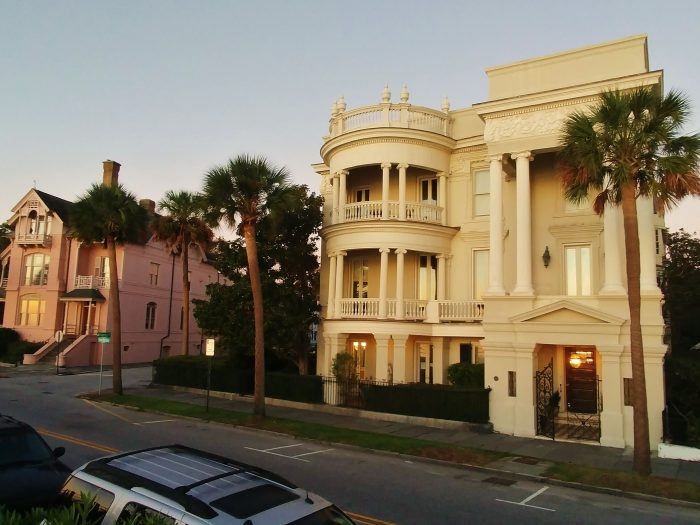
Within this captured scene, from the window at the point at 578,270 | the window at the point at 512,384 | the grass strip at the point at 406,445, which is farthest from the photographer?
the window at the point at 578,270

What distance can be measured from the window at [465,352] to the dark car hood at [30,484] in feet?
63.1

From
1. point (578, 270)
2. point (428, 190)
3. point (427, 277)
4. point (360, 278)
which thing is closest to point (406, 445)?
point (578, 270)

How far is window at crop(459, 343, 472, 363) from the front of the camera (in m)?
25.1

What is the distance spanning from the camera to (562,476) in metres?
14.0

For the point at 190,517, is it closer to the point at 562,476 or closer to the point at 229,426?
the point at 562,476

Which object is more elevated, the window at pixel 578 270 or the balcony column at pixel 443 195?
the balcony column at pixel 443 195

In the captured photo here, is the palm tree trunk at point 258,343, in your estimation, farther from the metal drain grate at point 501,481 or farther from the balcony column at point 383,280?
the metal drain grate at point 501,481

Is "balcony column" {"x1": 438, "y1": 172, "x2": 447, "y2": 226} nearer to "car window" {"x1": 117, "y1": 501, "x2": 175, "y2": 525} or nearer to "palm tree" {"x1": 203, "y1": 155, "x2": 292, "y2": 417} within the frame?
"palm tree" {"x1": 203, "y1": 155, "x2": 292, "y2": 417}

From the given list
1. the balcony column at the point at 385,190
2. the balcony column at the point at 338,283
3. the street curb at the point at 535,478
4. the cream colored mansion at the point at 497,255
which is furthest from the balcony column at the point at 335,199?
the street curb at the point at 535,478

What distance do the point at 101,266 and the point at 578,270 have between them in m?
38.3

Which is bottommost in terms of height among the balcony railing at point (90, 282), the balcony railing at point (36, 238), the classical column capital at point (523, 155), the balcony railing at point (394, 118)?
the balcony railing at point (90, 282)

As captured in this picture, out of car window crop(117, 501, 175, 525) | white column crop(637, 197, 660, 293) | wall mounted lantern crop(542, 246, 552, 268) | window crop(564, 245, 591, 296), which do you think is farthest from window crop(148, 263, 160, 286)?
car window crop(117, 501, 175, 525)

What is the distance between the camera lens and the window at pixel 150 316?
161 feet

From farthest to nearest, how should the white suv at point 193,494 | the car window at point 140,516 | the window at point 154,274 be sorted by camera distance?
the window at point 154,274 → the white suv at point 193,494 → the car window at point 140,516
